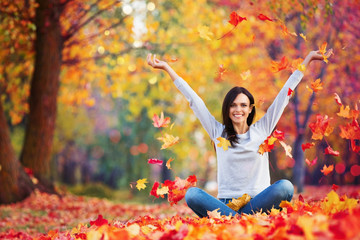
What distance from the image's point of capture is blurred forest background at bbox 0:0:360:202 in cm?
808

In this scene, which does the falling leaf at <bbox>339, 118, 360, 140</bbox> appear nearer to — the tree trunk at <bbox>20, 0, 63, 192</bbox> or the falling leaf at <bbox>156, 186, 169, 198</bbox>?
the falling leaf at <bbox>156, 186, 169, 198</bbox>

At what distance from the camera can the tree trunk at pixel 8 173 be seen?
299 inches

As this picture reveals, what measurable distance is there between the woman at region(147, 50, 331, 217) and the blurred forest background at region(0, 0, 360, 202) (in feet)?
1.37

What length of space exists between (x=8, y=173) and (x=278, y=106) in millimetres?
5939

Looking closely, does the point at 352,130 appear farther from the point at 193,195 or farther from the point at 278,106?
the point at 193,195

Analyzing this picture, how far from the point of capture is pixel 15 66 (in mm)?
10227

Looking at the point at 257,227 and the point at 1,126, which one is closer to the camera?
the point at 257,227

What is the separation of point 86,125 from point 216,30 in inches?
465

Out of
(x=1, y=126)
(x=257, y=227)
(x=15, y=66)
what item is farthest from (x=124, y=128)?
(x=257, y=227)

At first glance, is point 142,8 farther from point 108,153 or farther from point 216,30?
point 108,153

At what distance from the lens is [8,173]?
7754 mm

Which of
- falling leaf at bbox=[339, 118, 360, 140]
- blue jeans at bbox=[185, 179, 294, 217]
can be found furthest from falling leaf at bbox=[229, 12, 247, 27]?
blue jeans at bbox=[185, 179, 294, 217]

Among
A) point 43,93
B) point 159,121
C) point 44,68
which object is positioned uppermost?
point 44,68

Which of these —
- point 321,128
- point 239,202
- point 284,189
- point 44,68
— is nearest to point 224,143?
point 239,202
